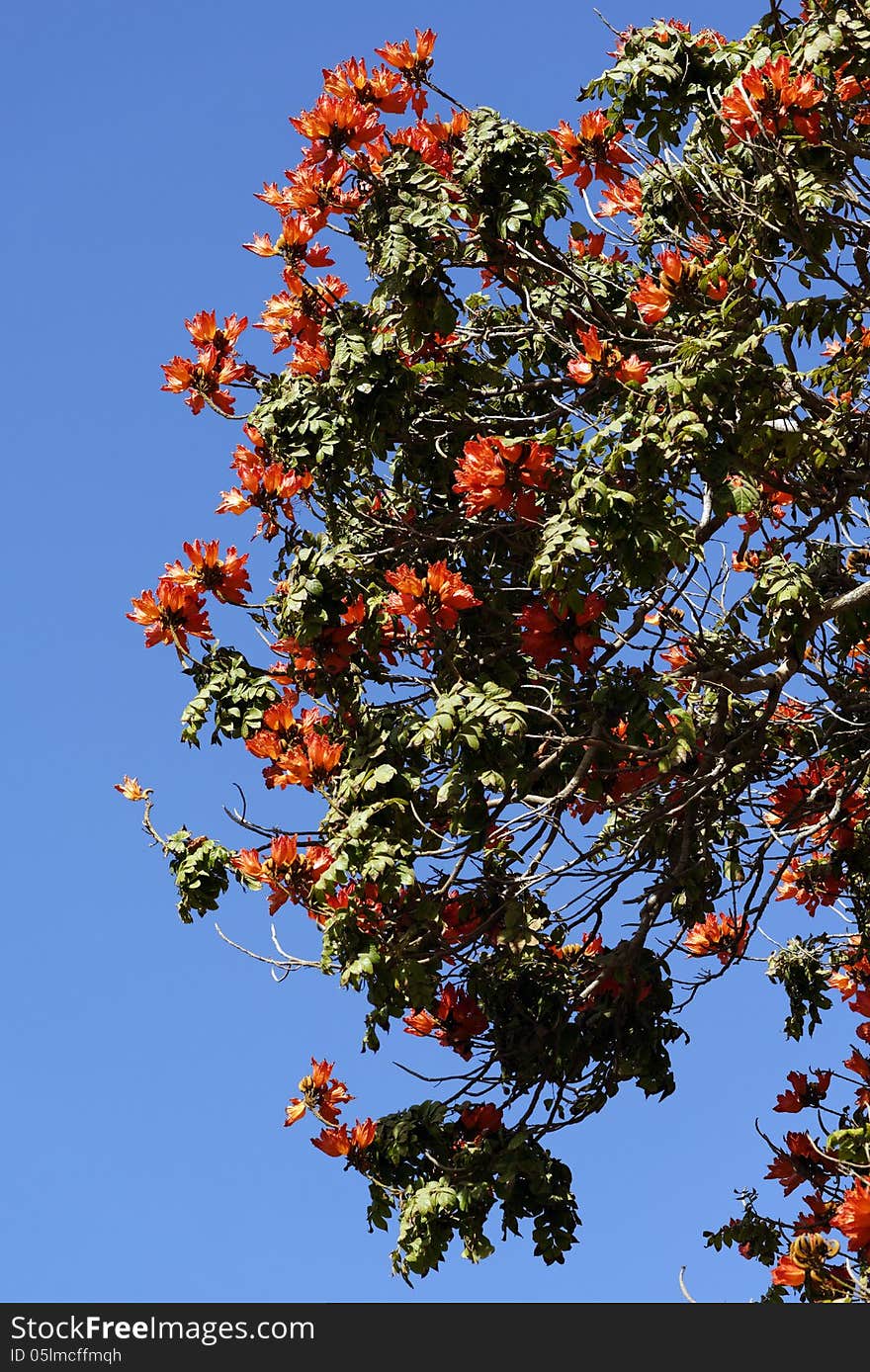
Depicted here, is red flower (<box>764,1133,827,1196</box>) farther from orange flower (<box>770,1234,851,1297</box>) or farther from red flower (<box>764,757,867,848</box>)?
red flower (<box>764,757,867,848</box>)

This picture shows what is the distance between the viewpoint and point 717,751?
7504 millimetres

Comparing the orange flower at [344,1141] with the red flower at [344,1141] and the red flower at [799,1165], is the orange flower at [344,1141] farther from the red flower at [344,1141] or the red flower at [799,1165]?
→ the red flower at [799,1165]

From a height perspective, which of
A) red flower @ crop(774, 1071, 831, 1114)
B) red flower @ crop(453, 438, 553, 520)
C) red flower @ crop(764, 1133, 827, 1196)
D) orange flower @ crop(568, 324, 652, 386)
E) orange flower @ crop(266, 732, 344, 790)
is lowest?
red flower @ crop(764, 1133, 827, 1196)

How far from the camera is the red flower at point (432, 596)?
256 inches

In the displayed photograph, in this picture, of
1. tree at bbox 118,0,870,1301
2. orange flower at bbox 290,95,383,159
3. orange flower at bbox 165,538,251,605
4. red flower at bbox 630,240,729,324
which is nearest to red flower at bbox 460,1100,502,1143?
tree at bbox 118,0,870,1301

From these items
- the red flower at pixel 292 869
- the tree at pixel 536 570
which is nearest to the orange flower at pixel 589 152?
the tree at pixel 536 570

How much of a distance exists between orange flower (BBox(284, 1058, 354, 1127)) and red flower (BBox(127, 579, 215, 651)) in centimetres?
200

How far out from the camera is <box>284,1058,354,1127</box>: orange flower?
725 centimetres

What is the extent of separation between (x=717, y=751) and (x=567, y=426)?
180 cm

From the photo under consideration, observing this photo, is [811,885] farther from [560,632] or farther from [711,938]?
[560,632]

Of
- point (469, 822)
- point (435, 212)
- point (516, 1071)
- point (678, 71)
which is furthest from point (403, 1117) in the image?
point (678, 71)

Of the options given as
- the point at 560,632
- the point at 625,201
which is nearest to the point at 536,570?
the point at 560,632

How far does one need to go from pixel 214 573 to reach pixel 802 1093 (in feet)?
12.7
